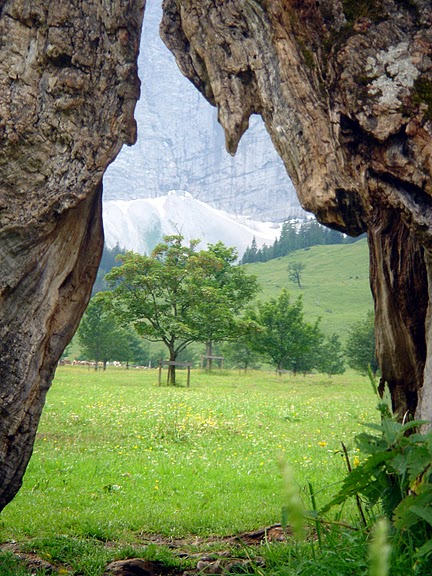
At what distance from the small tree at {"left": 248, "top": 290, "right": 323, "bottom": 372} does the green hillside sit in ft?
146

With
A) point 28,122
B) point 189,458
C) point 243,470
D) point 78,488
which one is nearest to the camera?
point 28,122

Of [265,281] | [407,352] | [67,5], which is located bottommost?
[407,352]

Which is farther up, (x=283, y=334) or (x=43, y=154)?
(x=43, y=154)

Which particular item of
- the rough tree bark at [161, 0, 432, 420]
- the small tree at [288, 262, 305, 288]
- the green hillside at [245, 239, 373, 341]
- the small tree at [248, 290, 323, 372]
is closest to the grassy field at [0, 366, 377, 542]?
the rough tree bark at [161, 0, 432, 420]

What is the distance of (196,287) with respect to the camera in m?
40.4

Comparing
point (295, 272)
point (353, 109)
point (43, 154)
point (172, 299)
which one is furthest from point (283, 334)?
point (295, 272)

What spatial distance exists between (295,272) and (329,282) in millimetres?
7989

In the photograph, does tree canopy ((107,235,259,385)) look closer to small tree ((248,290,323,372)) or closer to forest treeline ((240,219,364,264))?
small tree ((248,290,323,372))

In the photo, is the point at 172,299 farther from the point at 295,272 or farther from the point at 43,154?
the point at 295,272

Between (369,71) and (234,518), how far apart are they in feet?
17.4

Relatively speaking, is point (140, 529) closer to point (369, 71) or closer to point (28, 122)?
point (28, 122)

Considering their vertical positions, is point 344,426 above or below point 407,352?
below

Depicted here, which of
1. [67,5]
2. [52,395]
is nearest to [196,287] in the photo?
[52,395]

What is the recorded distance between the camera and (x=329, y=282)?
5118 inches
